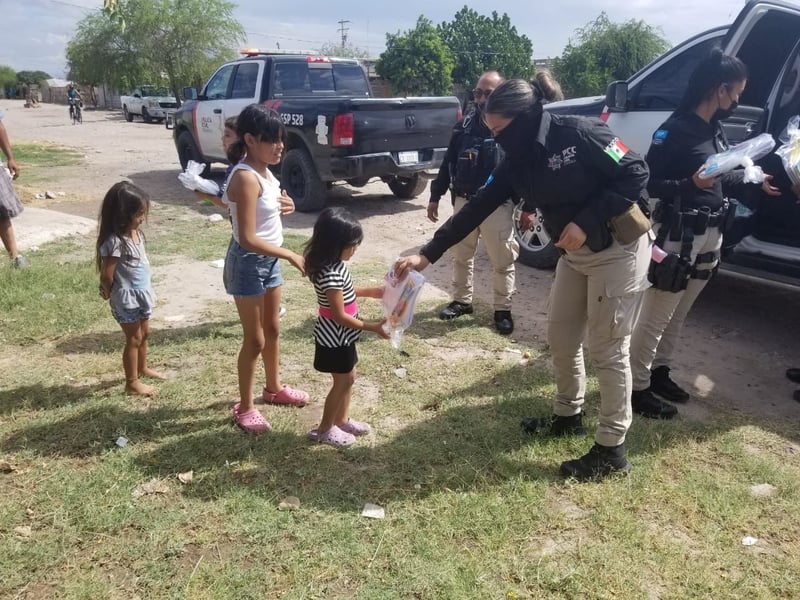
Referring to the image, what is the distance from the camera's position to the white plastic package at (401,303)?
283cm

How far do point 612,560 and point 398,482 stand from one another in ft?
3.27

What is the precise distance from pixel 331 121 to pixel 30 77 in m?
93.2

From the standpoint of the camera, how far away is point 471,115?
471 centimetres

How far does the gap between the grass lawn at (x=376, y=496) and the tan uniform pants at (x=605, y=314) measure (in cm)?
39

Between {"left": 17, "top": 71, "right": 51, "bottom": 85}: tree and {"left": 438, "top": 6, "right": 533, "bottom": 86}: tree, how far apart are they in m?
60.2

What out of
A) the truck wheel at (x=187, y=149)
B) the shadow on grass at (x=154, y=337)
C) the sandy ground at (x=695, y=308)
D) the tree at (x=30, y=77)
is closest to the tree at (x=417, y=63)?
the truck wheel at (x=187, y=149)

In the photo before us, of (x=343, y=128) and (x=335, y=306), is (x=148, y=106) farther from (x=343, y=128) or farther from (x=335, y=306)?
(x=335, y=306)

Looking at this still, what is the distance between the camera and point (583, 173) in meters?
2.63

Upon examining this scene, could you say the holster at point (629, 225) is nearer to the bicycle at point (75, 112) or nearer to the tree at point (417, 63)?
the bicycle at point (75, 112)

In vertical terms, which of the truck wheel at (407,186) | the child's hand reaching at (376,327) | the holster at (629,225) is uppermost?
the holster at (629,225)

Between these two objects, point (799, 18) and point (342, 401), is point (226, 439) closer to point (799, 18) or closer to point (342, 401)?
point (342, 401)

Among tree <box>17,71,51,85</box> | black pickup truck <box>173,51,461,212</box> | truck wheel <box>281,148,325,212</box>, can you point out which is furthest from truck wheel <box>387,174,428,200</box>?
tree <box>17,71,51,85</box>

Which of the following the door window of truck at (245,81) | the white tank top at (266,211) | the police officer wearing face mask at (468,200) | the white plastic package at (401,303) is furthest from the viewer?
the door window of truck at (245,81)

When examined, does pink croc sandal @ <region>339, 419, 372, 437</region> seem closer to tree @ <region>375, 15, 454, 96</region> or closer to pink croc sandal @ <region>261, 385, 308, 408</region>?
pink croc sandal @ <region>261, 385, 308, 408</region>
